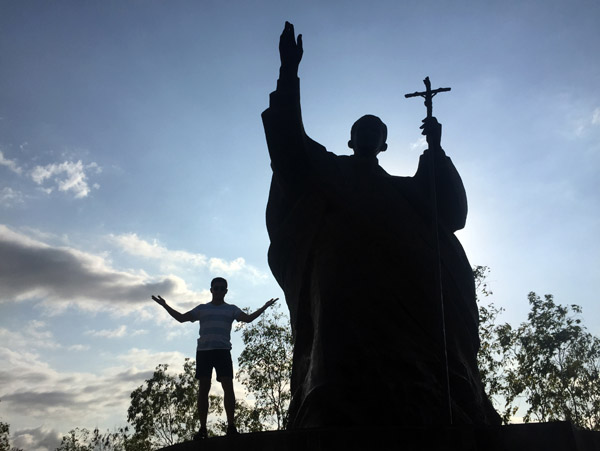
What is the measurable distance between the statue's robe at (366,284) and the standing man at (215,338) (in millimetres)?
1790

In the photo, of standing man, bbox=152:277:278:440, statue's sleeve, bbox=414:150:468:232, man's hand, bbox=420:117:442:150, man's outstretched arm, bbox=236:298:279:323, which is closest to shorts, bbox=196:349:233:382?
standing man, bbox=152:277:278:440

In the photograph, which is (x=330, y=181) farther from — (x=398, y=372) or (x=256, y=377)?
(x=256, y=377)

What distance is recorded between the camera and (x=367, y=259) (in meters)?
3.17

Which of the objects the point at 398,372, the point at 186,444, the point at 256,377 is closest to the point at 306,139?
the point at 398,372

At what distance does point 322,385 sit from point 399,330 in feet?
1.79

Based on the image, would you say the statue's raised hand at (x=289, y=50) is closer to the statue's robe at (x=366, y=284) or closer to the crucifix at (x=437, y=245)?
the statue's robe at (x=366, y=284)

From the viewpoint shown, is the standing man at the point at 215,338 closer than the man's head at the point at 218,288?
Yes

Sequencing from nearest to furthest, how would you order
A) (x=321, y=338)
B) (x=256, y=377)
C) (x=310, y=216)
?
(x=321, y=338) → (x=310, y=216) → (x=256, y=377)

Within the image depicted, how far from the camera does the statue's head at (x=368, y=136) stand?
393cm

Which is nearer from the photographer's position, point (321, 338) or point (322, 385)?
point (322, 385)

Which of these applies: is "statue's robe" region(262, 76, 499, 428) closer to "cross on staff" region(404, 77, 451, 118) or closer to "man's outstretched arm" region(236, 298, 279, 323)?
"cross on staff" region(404, 77, 451, 118)

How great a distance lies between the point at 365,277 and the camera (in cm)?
309

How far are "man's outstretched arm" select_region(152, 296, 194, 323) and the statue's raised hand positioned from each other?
303 cm

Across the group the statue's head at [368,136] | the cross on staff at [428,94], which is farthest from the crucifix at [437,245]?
the statue's head at [368,136]
